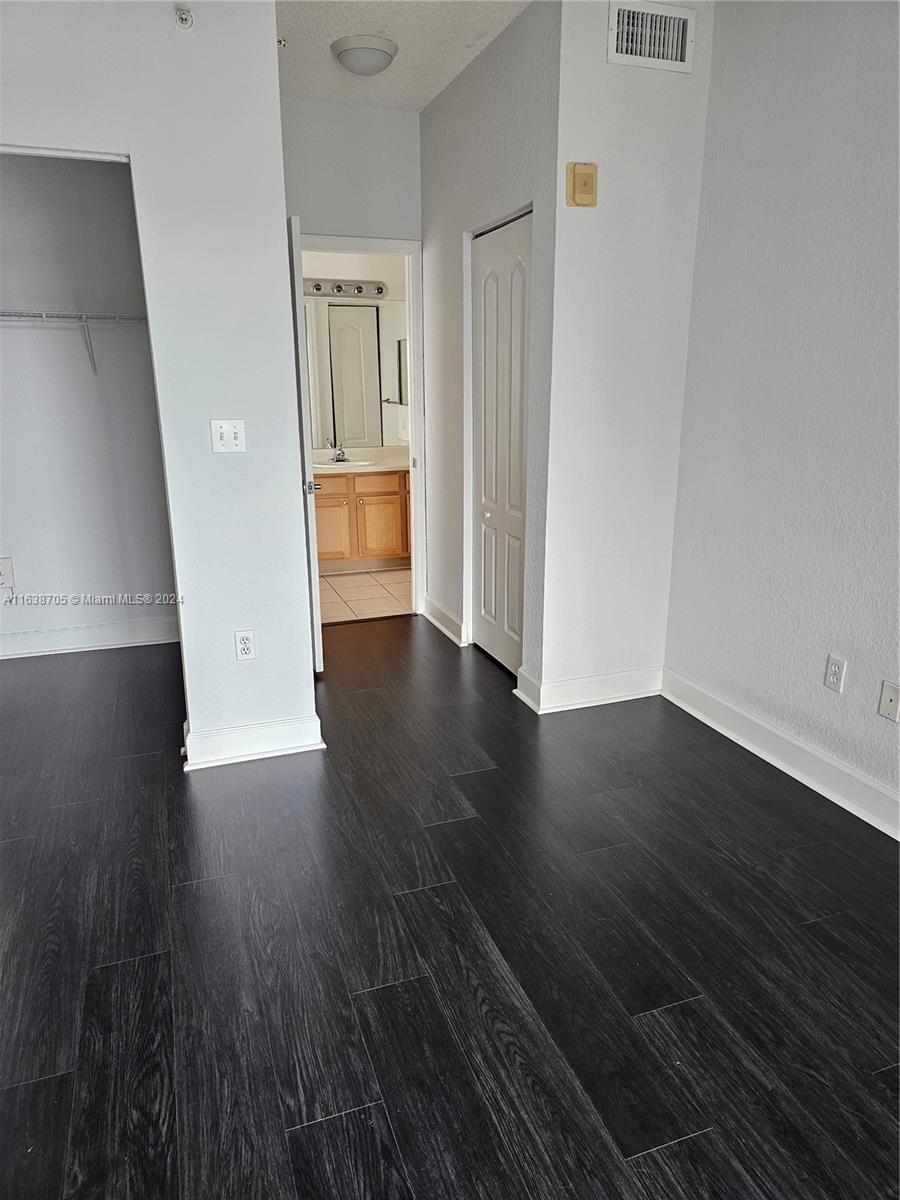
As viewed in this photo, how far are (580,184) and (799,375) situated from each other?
110 cm

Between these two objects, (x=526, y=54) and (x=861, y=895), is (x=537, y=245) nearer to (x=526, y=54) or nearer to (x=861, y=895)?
(x=526, y=54)

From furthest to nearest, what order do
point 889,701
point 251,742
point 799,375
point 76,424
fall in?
point 76,424
point 251,742
point 799,375
point 889,701

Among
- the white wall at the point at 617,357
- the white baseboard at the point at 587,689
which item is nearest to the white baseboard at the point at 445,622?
the white baseboard at the point at 587,689

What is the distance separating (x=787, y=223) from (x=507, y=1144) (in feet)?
9.40

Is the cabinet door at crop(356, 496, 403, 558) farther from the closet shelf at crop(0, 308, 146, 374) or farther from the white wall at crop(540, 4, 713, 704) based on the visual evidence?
the white wall at crop(540, 4, 713, 704)

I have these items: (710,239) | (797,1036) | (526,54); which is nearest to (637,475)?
(710,239)

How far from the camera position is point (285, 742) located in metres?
3.16

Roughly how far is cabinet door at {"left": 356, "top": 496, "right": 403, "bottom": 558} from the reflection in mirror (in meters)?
0.67

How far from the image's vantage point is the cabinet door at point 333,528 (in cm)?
586

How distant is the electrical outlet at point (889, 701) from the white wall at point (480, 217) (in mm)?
1380

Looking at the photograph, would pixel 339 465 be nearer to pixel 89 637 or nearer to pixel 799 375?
pixel 89 637

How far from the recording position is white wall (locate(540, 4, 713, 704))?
2.97 meters

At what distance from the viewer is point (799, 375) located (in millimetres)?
2758

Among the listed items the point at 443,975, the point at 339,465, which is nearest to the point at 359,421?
the point at 339,465
